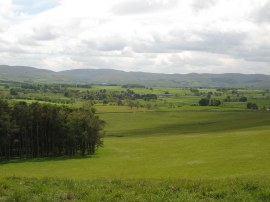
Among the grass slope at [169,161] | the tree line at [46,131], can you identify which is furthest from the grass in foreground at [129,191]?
the tree line at [46,131]

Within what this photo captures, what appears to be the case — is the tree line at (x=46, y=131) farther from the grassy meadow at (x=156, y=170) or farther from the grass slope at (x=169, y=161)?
the grass slope at (x=169, y=161)

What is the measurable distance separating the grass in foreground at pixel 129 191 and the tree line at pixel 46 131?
6696 cm

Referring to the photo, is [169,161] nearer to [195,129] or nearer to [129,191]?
[129,191]

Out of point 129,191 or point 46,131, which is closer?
point 129,191

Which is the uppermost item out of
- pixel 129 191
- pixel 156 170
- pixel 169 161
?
pixel 129 191

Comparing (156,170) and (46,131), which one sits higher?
(46,131)

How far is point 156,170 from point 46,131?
4430 cm

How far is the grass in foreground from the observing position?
593 inches

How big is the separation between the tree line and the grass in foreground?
67.0 meters

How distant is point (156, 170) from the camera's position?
2137 inches

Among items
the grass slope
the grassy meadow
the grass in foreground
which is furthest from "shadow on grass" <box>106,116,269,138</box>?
the grass in foreground

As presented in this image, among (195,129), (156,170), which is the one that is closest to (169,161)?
(156,170)

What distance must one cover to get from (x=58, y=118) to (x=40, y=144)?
8.64m

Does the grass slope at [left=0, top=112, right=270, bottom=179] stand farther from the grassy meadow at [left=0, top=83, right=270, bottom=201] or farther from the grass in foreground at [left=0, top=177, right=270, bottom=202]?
the grass in foreground at [left=0, top=177, right=270, bottom=202]
